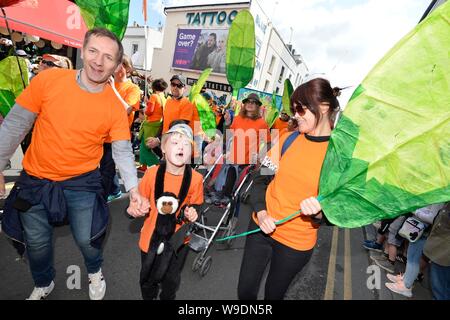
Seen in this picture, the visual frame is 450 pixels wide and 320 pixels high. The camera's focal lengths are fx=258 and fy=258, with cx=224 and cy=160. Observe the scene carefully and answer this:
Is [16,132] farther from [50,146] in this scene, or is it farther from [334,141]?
[334,141]

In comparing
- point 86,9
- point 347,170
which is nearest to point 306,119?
point 347,170

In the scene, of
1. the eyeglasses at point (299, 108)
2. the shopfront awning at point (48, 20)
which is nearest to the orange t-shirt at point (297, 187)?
the eyeglasses at point (299, 108)

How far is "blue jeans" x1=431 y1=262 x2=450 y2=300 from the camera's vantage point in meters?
2.88

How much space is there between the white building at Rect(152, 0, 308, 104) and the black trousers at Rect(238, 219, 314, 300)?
20.3 meters

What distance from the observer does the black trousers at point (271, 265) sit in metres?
1.81

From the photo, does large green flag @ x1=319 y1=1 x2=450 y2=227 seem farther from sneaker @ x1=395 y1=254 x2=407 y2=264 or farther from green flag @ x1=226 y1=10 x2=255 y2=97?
sneaker @ x1=395 y1=254 x2=407 y2=264

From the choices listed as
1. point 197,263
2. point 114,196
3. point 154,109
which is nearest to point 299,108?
point 197,263

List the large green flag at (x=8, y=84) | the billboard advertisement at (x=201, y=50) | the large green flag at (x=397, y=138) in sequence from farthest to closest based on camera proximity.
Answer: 1. the billboard advertisement at (x=201, y=50)
2. the large green flag at (x=8, y=84)
3. the large green flag at (x=397, y=138)

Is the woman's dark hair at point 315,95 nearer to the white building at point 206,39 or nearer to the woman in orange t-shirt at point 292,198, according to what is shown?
the woman in orange t-shirt at point 292,198

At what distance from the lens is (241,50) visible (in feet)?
14.2

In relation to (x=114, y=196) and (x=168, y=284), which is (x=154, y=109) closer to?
(x=114, y=196)

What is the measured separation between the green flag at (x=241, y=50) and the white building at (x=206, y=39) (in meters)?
17.3

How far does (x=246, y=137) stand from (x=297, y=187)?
2.51 meters

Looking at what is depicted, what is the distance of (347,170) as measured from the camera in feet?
4.69
